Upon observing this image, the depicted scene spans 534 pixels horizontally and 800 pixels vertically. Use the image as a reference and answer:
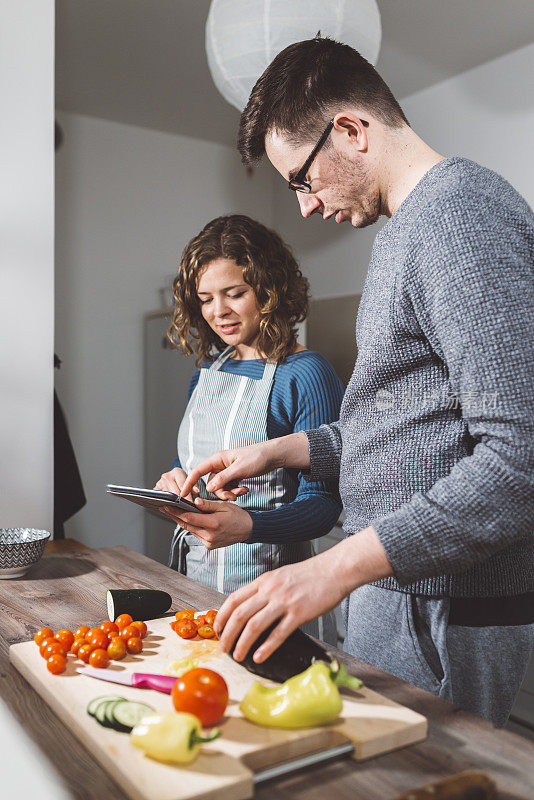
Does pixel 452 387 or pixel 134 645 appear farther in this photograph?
pixel 134 645

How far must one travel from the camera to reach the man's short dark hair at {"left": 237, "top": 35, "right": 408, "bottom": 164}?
3.14 feet

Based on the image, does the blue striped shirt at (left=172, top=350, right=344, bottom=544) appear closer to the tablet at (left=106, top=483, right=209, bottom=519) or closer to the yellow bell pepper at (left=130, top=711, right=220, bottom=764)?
the tablet at (left=106, top=483, right=209, bottom=519)

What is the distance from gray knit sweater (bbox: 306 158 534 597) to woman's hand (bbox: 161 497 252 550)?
341mm

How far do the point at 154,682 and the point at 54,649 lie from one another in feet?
0.55

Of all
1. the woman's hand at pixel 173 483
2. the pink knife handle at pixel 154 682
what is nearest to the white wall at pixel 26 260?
the woman's hand at pixel 173 483

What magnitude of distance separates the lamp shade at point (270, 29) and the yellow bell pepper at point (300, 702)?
1.32m

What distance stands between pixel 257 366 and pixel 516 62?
1.93 meters

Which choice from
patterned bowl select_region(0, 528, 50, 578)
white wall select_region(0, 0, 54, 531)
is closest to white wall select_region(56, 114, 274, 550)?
white wall select_region(0, 0, 54, 531)

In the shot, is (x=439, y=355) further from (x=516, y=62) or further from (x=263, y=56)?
(x=516, y=62)

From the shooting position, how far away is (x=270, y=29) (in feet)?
4.93

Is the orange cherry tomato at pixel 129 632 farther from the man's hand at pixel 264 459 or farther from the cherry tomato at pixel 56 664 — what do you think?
the man's hand at pixel 264 459

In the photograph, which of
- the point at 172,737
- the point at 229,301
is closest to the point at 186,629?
the point at 172,737

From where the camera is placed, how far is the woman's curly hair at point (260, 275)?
171 cm

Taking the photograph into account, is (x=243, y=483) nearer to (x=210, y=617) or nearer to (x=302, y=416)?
(x=302, y=416)
